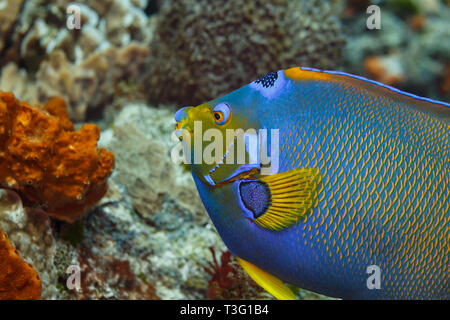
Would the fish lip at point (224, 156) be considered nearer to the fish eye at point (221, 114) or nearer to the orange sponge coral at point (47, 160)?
the fish eye at point (221, 114)

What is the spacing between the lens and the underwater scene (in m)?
1.49

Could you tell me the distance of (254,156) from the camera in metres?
1.51

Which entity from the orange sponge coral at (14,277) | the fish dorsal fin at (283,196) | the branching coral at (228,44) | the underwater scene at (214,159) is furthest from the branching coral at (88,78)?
the fish dorsal fin at (283,196)

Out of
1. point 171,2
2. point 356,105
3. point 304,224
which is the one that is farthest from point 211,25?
point 304,224

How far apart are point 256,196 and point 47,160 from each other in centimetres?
141

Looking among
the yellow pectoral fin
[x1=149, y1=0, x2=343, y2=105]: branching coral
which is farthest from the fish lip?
[x1=149, y1=0, x2=343, y2=105]: branching coral

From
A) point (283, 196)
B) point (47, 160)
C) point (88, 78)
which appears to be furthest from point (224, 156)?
point (88, 78)

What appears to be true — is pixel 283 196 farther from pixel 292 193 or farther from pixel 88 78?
pixel 88 78

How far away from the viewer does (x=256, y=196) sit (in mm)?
1514

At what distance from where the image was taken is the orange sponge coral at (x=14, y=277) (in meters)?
1.94

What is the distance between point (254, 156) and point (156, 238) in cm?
189

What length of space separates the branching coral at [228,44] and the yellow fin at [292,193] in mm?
2658

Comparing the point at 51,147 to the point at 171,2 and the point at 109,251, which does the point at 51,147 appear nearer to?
the point at 109,251

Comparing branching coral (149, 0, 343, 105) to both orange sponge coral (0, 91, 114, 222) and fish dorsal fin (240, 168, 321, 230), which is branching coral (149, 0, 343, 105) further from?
fish dorsal fin (240, 168, 321, 230)
